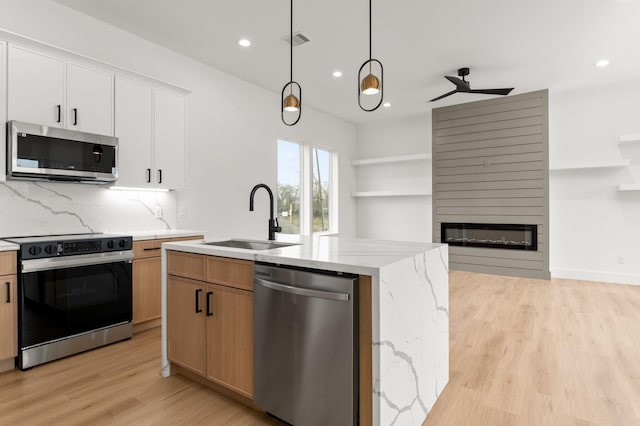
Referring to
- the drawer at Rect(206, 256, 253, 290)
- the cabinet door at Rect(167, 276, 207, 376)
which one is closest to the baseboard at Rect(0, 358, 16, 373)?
the cabinet door at Rect(167, 276, 207, 376)

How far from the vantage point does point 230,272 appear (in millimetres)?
1954

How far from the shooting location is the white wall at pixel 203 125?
9.64 ft

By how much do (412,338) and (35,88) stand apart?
333 centimetres

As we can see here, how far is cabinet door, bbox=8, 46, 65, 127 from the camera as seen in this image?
2613 millimetres

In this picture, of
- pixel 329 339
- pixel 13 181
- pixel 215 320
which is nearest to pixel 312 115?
→ pixel 13 181

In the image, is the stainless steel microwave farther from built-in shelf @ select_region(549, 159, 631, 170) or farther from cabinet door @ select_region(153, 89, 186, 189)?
built-in shelf @ select_region(549, 159, 631, 170)

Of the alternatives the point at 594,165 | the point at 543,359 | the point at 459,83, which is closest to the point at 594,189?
the point at 594,165

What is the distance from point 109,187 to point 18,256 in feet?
3.53

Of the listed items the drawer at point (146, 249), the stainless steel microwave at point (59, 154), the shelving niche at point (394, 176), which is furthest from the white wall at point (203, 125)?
the shelving niche at point (394, 176)

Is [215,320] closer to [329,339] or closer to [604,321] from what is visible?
[329,339]

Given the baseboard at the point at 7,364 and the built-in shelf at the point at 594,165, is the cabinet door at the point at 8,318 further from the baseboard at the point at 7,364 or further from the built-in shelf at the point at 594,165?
the built-in shelf at the point at 594,165

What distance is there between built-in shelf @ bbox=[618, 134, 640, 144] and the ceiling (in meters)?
0.85

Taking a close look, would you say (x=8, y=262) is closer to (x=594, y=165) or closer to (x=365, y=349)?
(x=365, y=349)

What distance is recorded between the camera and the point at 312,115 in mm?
6238
